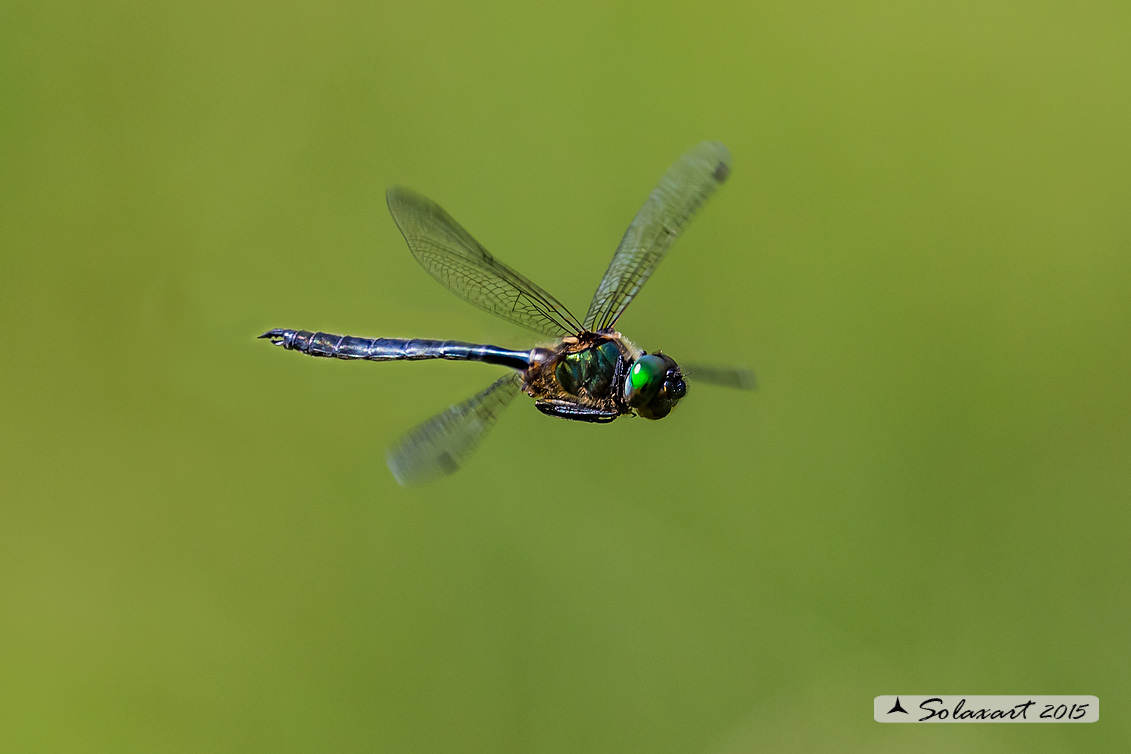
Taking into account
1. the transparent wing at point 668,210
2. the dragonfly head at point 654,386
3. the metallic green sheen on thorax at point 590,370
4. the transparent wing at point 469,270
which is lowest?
the dragonfly head at point 654,386

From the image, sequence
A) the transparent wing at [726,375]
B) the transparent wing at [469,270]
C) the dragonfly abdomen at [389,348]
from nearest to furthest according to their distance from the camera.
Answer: the transparent wing at [726,375] → the transparent wing at [469,270] → the dragonfly abdomen at [389,348]

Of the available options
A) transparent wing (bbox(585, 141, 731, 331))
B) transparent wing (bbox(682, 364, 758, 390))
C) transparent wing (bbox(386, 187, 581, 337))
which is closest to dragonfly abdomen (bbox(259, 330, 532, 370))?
transparent wing (bbox(386, 187, 581, 337))

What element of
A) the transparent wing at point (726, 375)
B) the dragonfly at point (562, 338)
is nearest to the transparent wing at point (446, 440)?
the dragonfly at point (562, 338)

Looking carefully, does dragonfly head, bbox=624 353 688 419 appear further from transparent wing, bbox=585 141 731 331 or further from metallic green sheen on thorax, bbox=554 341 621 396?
transparent wing, bbox=585 141 731 331

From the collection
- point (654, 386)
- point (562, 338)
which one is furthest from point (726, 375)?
point (562, 338)

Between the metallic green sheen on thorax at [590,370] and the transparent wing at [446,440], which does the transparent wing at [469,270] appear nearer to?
the metallic green sheen on thorax at [590,370]

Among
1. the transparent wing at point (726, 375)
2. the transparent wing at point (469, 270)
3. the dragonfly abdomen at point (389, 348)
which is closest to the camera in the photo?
the transparent wing at point (726, 375)

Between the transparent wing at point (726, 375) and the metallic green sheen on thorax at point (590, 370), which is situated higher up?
the metallic green sheen on thorax at point (590, 370)

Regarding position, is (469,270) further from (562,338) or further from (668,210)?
(668,210)
